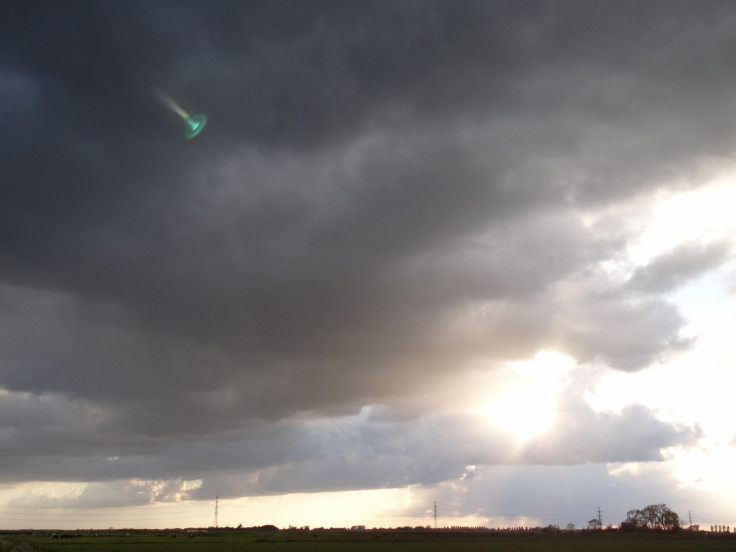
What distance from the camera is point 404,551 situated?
4847 inches

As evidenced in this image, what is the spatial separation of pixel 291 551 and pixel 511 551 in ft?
137

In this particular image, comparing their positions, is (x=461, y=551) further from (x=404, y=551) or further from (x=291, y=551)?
(x=291, y=551)

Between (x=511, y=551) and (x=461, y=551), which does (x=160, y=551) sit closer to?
(x=461, y=551)

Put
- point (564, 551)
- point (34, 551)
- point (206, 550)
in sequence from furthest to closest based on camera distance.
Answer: point (206, 550) → point (564, 551) → point (34, 551)

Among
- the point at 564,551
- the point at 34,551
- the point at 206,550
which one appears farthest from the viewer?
the point at 206,550

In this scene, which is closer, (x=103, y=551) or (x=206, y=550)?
(x=103, y=551)

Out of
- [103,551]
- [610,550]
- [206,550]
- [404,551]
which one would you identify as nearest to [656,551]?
[610,550]

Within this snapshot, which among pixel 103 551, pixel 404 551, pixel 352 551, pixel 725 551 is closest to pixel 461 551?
pixel 404 551

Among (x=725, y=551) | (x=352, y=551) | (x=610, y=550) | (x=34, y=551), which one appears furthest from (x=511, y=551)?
(x=34, y=551)

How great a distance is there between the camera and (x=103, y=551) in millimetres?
128250

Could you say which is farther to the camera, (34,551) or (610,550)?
(610,550)

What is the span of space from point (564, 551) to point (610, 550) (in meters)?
9.89

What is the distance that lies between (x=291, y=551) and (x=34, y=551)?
46065 mm

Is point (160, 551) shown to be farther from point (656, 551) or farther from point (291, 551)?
point (656, 551)
